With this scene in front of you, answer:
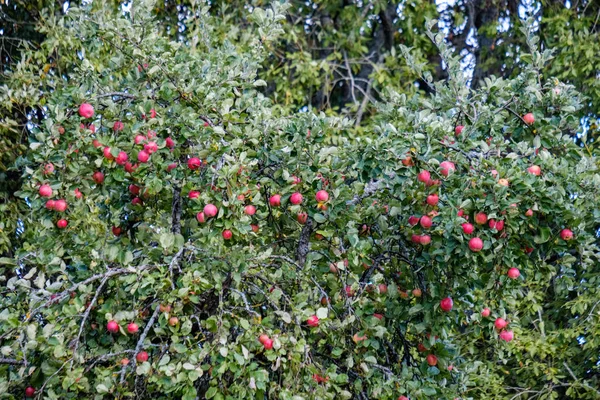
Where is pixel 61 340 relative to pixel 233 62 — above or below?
below

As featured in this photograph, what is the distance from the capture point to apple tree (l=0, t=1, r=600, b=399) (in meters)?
2.80

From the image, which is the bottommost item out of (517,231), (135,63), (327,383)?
(327,383)

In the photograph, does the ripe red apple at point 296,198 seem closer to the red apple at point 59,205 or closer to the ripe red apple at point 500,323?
the red apple at point 59,205

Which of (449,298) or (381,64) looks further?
(381,64)

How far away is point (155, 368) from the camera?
2.76m

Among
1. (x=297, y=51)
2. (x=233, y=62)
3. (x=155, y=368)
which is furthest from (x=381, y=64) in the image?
(x=155, y=368)

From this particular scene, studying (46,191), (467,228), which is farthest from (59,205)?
(467,228)

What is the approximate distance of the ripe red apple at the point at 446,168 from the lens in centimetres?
294

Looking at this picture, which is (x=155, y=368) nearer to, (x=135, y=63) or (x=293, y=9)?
(x=135, y=63)

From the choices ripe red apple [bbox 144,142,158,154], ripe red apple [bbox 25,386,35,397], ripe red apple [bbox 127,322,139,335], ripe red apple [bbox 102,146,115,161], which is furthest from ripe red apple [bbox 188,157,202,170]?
ripe red apple [bbox 25,386,35,397]

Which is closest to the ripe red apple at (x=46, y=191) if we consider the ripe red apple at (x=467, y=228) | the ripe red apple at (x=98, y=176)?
the ripe red apple at (x=98, y=176)

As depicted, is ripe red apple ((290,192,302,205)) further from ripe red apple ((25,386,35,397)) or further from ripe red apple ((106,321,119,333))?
ripe red apple ((25,386,35,397))

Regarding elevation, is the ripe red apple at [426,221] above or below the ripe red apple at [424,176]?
below

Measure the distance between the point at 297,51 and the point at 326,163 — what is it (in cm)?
371
